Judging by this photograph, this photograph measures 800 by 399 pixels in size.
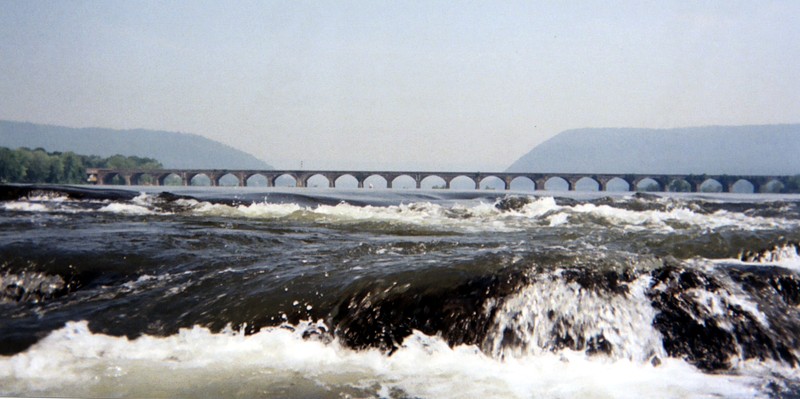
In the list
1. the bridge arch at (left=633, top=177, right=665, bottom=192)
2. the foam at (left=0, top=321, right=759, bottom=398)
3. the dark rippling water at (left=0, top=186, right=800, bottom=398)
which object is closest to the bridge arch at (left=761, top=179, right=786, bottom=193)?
the dark rippling water at (left=0, top=186, right=800, bottom=398)

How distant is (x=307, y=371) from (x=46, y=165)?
14.5 m

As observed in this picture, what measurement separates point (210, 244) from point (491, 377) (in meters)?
3.46

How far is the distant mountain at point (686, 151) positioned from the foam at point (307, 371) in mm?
5350

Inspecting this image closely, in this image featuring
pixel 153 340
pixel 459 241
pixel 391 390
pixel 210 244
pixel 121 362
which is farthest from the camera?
pixel 459 241

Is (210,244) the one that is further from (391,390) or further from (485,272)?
(391,390)

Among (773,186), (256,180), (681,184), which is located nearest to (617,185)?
(681,184)

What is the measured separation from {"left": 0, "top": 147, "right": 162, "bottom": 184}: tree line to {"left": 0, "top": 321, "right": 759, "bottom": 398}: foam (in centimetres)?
1093

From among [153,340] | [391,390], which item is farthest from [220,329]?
[391,390]

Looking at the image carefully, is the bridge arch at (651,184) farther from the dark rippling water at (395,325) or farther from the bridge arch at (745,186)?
the dark rippling water at (395,325)

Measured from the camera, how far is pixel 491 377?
2.75 meters

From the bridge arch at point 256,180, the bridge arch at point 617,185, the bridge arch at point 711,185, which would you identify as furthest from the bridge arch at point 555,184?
the bridge arch at point 711,185

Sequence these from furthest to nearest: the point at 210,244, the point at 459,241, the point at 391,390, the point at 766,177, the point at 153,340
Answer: the point at 766,177 < the point at 459,241 < the point at 210,244 < the point at 153,340 < the point at 391,390

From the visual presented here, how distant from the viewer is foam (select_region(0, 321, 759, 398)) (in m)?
2.60

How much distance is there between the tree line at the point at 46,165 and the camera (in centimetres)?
1249
